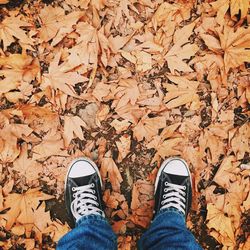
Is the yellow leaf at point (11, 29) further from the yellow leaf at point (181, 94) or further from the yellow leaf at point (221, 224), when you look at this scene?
the yellow leaf at point (221, 224)

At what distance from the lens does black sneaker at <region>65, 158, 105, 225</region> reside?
197 cm

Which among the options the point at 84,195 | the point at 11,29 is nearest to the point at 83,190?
the point at 84,195

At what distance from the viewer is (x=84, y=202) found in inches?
78.6

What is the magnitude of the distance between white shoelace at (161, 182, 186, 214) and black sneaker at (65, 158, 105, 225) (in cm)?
32

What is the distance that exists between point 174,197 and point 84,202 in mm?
443

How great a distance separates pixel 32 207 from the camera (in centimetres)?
196

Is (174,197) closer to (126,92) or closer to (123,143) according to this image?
(123,143)

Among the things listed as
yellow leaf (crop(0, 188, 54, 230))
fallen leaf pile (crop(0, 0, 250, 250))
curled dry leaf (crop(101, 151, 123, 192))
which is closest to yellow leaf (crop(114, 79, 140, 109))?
fallen leaf pile (crop(0, 0, 250, 250))

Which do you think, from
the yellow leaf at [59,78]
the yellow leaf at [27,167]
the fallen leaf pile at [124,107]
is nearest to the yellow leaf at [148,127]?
the fallen leaf pile at [124,107]

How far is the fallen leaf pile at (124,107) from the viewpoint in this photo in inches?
76.0

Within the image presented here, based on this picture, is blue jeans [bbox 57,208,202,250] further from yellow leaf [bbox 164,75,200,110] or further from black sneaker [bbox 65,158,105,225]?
yellow leaf [bbox 164,75,200,110]

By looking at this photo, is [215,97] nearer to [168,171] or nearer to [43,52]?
[168,171]

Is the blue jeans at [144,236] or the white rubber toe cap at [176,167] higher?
the white rubber toe cap at [176,167]

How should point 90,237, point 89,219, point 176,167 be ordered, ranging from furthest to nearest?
point 176,167
point 89,219
point 90,237
